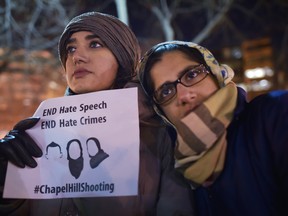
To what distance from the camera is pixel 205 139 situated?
152 centimetres

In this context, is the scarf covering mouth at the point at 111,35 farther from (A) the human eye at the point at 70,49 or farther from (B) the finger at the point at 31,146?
(B) the finger at the point at 31,146

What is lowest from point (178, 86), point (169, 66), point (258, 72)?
point (178, 86)

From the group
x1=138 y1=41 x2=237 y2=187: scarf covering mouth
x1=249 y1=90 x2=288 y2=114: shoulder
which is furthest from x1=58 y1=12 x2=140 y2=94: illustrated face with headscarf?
x1=249 y1=90 x2=288 y2=114: shoulder

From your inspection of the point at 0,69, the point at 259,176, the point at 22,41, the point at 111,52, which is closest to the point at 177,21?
the point at 22,41

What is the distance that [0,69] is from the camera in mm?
10703

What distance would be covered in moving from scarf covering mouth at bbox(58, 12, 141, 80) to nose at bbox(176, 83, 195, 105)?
554mm

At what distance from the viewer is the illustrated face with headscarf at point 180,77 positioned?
169 cm

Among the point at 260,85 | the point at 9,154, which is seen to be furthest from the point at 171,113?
the point at 260,85

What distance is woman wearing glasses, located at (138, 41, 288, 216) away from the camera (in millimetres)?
1443

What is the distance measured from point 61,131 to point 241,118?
1050 millimetres

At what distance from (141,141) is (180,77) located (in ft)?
1.51

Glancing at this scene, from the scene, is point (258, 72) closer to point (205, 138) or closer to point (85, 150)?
point (205, 138)

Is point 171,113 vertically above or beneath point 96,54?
beneath

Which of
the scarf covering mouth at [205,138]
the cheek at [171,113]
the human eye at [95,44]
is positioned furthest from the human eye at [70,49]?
the scarf covering mouth at [205,138]
